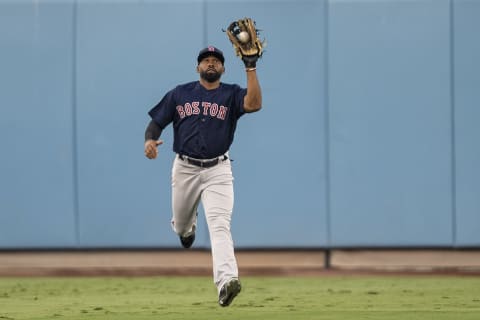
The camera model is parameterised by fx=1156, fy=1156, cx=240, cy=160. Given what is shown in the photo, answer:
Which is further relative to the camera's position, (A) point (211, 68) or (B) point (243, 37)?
(A) point (211, 68)

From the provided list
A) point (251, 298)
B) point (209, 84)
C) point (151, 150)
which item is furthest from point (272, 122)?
point (151, 150)

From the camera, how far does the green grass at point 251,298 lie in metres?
8.19

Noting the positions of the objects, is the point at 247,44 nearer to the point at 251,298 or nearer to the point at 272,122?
the point at 251,298

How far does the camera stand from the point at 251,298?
9.63m

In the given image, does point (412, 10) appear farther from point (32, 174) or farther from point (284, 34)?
point (32, 174)

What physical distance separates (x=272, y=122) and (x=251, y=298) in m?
3.47

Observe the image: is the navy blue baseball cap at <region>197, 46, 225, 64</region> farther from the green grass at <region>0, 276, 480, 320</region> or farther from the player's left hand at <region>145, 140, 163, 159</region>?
the green grass at <region>0, 276, 480, 320</region>

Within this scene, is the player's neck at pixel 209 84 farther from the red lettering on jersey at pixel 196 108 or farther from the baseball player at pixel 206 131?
the red lettering on jersey at pixel 196 108

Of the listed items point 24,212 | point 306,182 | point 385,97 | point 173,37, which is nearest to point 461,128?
point 385,97

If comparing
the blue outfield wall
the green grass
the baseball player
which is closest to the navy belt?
the baseball player

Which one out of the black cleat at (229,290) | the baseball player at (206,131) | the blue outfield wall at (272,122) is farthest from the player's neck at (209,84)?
the blue outfield wall at (272,122)

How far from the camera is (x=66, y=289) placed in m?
10.8

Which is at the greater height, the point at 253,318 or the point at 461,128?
the point at 461,128

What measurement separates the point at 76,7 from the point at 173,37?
1.12 meters
